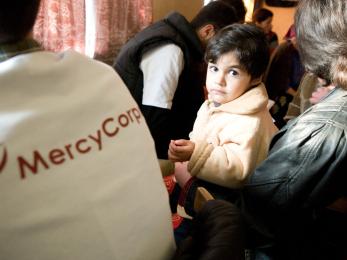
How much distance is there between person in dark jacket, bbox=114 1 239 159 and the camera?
4.66ft

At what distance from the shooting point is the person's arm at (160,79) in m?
1.42

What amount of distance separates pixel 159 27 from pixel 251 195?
3.03 feet

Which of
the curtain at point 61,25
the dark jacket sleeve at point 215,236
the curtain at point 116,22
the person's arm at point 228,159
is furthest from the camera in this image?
the curtain at point 116,22

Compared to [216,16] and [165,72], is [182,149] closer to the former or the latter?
[165,72]

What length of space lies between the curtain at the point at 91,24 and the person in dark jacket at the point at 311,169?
1333 millimetres

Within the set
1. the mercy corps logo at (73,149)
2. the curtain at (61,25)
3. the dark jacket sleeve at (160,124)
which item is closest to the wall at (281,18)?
the curtain at (61,25)

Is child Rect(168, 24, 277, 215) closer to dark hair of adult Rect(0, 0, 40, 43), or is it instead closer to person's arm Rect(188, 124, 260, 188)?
person's arm Rect(188, 124, 260, 188)

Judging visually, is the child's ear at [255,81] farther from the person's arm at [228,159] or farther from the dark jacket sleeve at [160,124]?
the dark jacket sleeve at [160,124]

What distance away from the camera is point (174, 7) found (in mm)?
2857

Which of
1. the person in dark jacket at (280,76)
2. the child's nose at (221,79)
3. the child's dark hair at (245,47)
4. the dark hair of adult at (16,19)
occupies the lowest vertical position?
the person in dark jacket at (280,76)

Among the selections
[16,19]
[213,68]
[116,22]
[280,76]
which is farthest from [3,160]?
[280,76]

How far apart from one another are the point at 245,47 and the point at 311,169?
537mm

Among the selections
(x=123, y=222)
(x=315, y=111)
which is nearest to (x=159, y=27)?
(x=315, y=111)

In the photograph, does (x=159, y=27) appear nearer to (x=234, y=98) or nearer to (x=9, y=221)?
(x=234, y=98)
